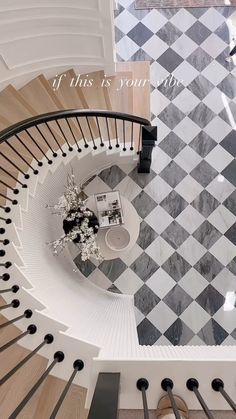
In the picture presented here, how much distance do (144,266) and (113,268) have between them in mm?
348

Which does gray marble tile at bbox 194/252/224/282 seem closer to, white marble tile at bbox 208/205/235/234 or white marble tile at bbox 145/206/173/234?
white marble tile at bbox 208/205/235/234

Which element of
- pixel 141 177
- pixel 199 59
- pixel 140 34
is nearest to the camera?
pixel 141 177

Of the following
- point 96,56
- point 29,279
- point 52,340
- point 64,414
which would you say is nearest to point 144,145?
point 96,56

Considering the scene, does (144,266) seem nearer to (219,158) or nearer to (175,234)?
(175,234)

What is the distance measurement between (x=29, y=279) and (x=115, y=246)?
122cm

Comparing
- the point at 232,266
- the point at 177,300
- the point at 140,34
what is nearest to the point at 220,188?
the point at 232,266

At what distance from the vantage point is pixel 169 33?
4.76 meters

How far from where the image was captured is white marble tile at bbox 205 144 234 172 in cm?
435

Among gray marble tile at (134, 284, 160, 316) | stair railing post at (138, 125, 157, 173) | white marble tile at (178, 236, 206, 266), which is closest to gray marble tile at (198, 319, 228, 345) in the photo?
gray marble tile at (134, 284, 160, 316)

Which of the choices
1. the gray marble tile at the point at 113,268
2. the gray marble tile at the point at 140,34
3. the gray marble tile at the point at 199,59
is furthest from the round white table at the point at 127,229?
the gray marble tile at the point at 140,34

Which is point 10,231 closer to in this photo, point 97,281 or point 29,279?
point 29,279

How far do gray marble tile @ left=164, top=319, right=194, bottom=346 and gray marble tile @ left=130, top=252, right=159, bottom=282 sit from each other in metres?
0.58

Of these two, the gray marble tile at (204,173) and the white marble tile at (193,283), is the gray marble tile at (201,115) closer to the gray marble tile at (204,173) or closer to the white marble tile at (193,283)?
the gray marble tile at (204,173)

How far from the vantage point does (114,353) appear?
→ 1.87 metres
